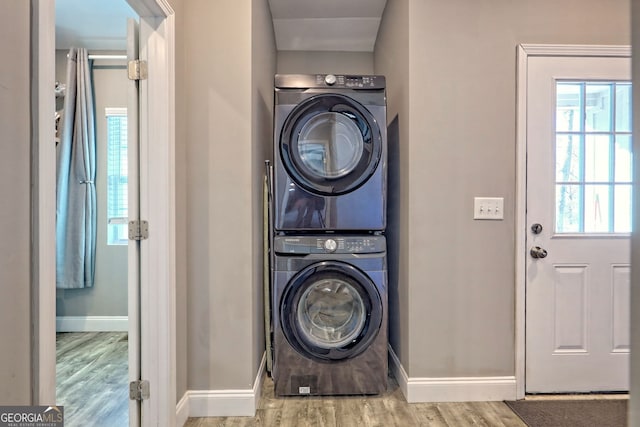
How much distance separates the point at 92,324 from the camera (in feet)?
11.9

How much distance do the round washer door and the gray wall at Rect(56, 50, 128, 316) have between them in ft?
7.32

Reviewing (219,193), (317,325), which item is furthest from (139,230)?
(317,325)

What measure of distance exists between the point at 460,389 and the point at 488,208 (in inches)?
42.9

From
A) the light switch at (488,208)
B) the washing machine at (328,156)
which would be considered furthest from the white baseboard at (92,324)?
the light switch at (488,208)

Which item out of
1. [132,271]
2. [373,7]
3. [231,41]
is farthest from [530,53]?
[132,271]

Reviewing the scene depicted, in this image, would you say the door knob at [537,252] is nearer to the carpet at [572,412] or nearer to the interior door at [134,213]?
the carpet at [572,412]

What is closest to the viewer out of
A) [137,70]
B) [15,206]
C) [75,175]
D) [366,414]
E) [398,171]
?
[15,206]

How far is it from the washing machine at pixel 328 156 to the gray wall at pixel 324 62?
130 centimetres

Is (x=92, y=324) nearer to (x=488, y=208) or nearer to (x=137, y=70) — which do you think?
(x=137, y=70)

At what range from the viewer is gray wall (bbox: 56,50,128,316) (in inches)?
142

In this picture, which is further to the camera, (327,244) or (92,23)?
(92,23)

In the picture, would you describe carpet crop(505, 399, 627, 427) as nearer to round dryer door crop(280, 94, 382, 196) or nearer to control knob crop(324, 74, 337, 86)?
round dryer door crop(280, 94, 382, 196)

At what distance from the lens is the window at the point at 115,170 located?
361 cm

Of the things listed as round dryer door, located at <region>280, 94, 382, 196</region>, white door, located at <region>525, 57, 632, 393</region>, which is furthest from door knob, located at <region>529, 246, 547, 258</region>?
round dryer door, located at <region>280, 94, 382, 196</region>
